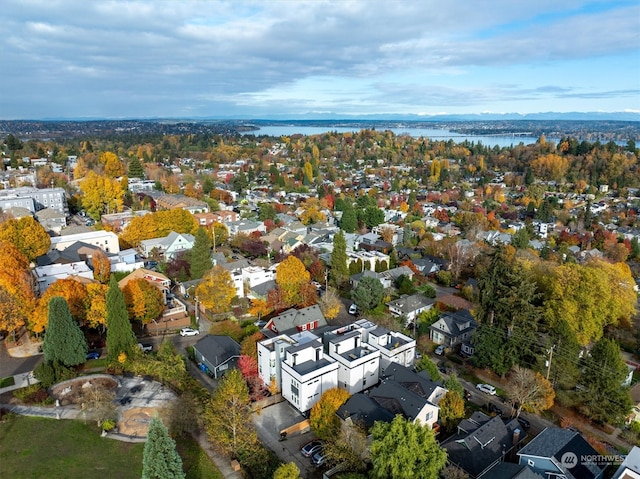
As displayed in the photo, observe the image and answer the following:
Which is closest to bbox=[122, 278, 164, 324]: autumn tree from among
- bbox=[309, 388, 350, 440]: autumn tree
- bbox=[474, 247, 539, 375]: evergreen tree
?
bbox=[309, 388, 350, 440]: autumn tree

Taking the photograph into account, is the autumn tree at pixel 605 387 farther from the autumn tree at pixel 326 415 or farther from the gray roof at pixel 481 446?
the autumn tree at pixel 326 415

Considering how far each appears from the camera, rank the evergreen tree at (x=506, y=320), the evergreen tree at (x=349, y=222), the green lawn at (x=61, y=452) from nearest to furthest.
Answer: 1. the green lawn at (x=61, y=452)
2. the evergreen tree at (x=506, y=320)
3. the evergreen tree at (x=349, y=222)

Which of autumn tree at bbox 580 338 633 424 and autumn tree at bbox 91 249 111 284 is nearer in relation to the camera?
autumn tree at bbox 580 338 633 424

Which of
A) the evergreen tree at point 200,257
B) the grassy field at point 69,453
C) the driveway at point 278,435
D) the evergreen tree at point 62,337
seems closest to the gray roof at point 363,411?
the driveway at point 278,435

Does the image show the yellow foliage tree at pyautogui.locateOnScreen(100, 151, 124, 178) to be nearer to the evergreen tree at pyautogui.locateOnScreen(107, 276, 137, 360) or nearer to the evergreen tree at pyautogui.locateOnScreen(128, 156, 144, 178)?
the evergreen tree at pyautogui.locateOnScreen(128, 156, 144, 178)

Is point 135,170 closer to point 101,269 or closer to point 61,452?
point 101,269

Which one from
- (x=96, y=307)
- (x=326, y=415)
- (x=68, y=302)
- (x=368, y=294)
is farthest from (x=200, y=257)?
(x=326, y=415)
